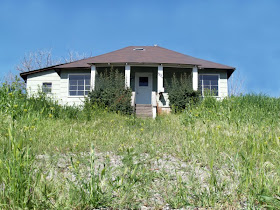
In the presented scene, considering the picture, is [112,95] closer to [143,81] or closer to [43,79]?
[143,81]

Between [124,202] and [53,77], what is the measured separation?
812 inches

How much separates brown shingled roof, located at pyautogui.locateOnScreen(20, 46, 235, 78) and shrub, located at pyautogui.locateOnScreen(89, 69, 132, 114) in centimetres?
160

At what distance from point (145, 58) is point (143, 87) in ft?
8.23

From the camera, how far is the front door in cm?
1898

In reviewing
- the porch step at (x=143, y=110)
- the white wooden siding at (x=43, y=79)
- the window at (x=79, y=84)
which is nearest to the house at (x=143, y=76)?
the window at (x=79, y=84)

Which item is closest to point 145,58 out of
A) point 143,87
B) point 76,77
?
point 143,87

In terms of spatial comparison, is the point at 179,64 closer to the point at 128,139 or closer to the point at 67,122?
the point at 67,122

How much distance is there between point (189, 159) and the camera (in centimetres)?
384

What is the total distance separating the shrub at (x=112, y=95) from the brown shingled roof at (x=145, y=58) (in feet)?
5.24

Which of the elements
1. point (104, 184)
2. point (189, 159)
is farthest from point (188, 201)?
point (189, 159)

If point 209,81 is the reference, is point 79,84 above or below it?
below

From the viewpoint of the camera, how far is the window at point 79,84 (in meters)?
19.0

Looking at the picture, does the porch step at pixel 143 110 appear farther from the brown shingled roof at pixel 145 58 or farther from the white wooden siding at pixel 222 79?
the white wooden siding at pixel 222 79

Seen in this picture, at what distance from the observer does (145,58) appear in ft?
57.1
